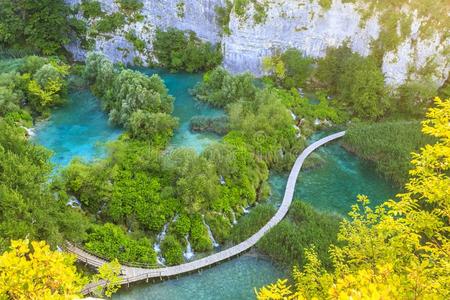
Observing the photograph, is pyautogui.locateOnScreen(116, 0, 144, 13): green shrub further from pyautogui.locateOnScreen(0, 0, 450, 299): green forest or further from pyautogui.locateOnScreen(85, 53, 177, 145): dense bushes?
pyautogui.locateOnScreen(85, 53, 177, 145): dense bushes

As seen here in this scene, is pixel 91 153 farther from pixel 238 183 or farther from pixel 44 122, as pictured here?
pixel 238 183

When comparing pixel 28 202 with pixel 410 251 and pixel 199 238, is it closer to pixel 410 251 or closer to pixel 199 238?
pixel 199 238

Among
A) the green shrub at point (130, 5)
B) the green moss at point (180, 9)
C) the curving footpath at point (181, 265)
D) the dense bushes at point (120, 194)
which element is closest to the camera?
the curving footpath at point (181, 265)

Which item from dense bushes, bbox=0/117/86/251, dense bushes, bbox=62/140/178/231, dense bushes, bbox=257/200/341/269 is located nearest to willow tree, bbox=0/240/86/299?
dense bushes, bbox=0/117/86/251

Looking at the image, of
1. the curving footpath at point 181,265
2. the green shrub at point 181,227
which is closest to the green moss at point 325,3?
the curving footpath at point 181,265

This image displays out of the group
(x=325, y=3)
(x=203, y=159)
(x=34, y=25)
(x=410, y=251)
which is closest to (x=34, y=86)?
(x=34, y=25)

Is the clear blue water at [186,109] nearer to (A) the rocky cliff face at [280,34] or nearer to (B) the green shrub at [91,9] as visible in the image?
(A) the rocky cliff face at [280,34]

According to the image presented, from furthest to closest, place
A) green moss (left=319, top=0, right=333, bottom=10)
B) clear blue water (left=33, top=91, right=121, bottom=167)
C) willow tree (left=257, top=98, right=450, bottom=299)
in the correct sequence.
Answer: green moss (left=319, top=0, right=333, bottom=10) → clear blue water (left=33, top=91, right=121, bottom=167) → willow tree (left=257, top=98, right=450, bottom=299)
